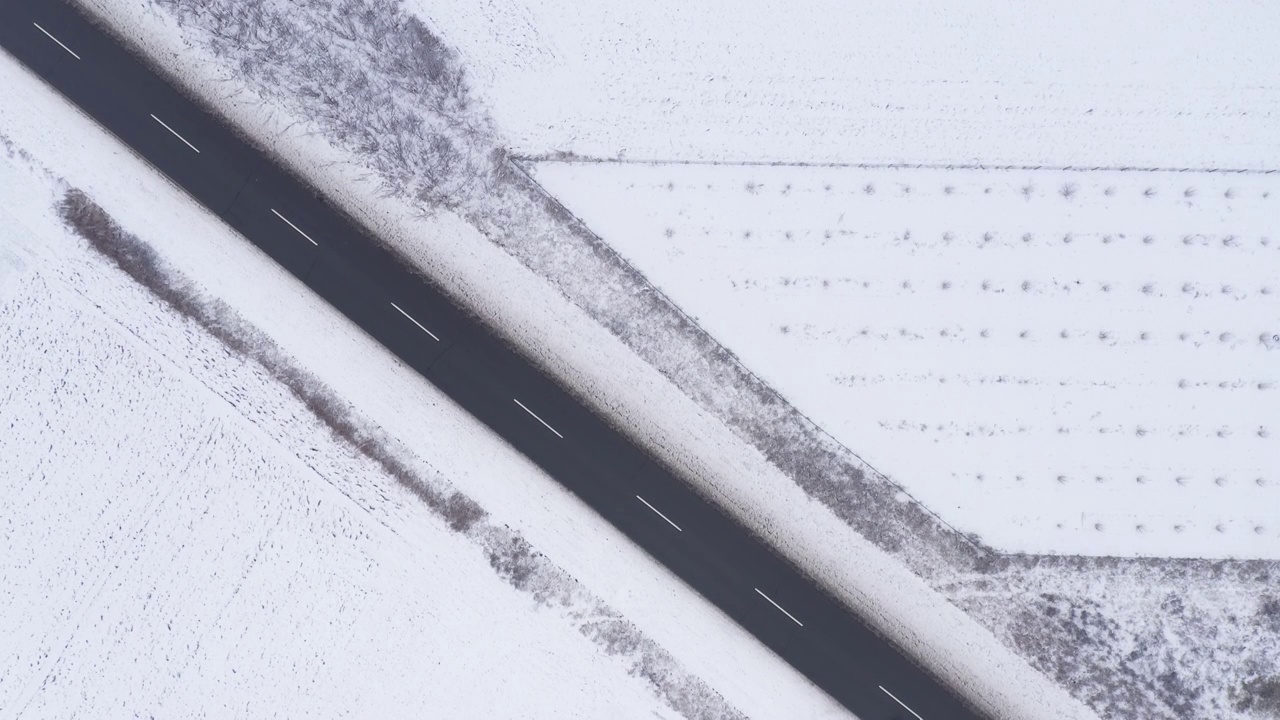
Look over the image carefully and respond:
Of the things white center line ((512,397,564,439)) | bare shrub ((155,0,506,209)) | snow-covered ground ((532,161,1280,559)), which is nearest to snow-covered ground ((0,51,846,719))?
white center line ((512,397,564,439))

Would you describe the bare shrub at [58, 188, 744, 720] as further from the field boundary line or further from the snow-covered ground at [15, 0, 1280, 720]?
the field boundary line

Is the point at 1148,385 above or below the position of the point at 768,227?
above

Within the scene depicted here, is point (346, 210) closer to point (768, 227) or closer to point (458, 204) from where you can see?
point (458, 204)

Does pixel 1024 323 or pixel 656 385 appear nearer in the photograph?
pixel 1024 323

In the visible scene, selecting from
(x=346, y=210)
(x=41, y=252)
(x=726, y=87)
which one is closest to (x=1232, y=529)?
(x=726, y=87)

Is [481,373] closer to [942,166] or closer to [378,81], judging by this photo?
[378,81]

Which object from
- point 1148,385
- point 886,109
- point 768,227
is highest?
point 886,109

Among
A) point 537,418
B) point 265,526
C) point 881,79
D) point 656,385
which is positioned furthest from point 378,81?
point 881,79
